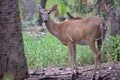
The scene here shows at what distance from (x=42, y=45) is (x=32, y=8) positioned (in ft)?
43.2

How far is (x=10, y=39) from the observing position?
21.0ft

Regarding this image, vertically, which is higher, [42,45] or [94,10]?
[94,10]

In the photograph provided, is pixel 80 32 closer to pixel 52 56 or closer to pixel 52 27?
pixel 52 27

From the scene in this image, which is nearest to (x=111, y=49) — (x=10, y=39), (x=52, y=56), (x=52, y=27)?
(x=52, y=56)

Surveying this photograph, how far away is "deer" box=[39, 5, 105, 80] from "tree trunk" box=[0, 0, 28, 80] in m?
1.12

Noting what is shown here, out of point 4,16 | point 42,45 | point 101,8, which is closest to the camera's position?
point 4,16

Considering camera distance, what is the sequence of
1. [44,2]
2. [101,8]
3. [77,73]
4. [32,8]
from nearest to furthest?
[77,73], [101,8], [44,2], [32,8]

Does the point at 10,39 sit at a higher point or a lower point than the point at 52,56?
higher

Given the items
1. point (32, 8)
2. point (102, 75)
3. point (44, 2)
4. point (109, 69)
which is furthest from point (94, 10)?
point (32, 8)

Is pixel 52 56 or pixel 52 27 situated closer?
pixel 52 27

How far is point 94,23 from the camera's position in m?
6.67

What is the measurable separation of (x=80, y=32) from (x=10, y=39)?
52.1 inches

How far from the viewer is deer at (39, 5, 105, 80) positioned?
6648 millimetres

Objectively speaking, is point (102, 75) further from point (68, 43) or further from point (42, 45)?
point (42, 45)
